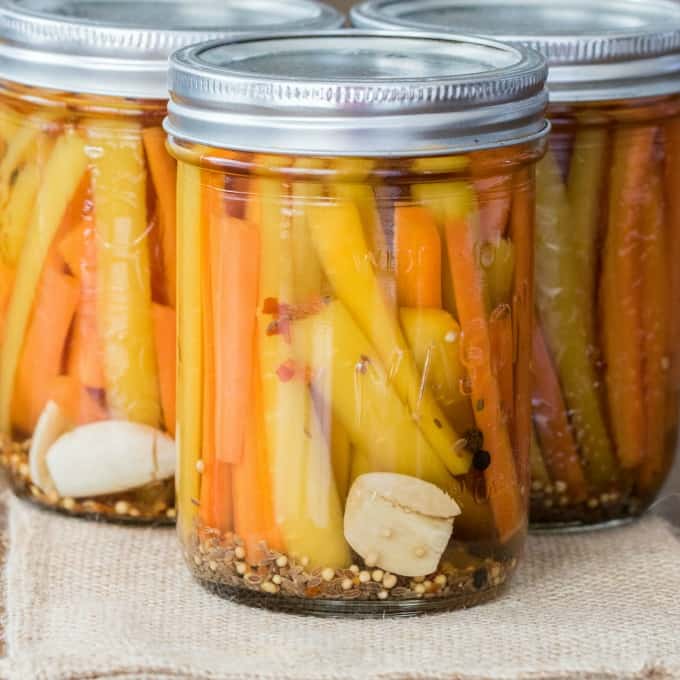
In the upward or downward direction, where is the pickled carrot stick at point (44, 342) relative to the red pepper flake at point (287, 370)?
downward

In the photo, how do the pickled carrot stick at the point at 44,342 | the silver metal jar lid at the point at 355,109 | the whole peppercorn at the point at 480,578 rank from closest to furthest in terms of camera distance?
the silver metal jar lid at the point at 355,109
the whole peppercorn at the point at 480,578
the pickled carrot stick at the point at 44,342

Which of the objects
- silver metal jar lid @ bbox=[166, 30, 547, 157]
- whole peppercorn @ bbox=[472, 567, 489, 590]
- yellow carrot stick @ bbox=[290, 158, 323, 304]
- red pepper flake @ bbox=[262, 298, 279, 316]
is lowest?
whole peppercorn @ bbox=[472, 567, 489, 590]

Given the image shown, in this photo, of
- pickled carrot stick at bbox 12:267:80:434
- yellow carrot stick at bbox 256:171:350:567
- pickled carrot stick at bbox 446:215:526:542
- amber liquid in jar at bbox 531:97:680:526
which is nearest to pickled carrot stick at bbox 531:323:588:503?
amber liquid in jar at bbox 531:97:680:526

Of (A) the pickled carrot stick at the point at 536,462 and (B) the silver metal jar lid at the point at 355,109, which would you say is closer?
(B) the silver metal jar lid at the point at 355,109

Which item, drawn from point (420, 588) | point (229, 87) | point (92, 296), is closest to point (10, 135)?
point (92, 296)

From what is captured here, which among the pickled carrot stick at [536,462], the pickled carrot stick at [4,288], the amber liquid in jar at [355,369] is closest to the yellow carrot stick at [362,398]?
the amber liquid in jar at [355,369]

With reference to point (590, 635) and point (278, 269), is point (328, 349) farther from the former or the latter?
point (590, 635)

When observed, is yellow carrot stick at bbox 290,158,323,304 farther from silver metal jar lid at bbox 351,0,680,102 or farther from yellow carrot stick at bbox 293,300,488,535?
silver metal jar lid at bbox 351,0,680,102

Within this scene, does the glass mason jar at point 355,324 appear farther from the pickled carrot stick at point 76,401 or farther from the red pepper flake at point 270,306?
the pickled carrot stick at point 76,401
